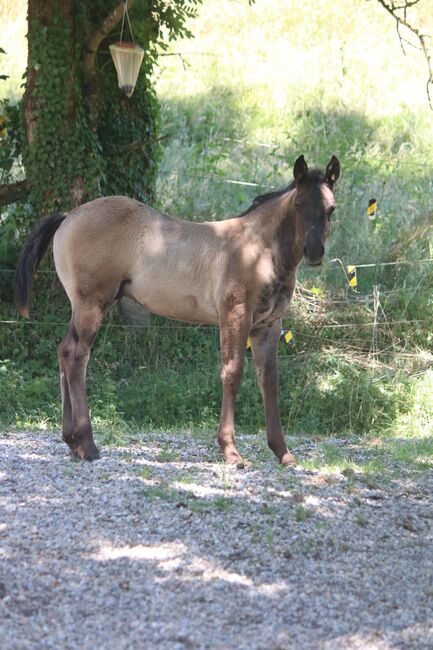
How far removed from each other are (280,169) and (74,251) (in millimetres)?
7645

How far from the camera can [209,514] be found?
535 centimetres

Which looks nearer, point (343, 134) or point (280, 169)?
point (280, 169)

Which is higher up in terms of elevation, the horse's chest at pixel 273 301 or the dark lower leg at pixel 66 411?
the horse's chest at pixel 273 301

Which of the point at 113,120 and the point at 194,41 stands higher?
the point at 194,41

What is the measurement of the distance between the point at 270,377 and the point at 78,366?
1.49 meters

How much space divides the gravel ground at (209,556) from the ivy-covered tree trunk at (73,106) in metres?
4.21

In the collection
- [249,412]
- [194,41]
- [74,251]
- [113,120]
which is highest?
[194,41]

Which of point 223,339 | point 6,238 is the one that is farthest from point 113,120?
point 223,339

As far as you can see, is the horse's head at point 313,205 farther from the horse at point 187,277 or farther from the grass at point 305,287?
the grass at point 305,287

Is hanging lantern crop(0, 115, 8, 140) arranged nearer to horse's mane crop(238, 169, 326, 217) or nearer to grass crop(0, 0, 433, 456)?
grass crop(0, 0, 433, 456)

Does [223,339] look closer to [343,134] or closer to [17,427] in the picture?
[17,427]

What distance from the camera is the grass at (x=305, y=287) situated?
9.51m

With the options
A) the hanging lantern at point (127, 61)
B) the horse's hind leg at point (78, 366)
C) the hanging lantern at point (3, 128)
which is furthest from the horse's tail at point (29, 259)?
the hanging lantern at point (3, 128)

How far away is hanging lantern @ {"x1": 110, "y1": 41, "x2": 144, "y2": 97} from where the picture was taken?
9.40 meters
